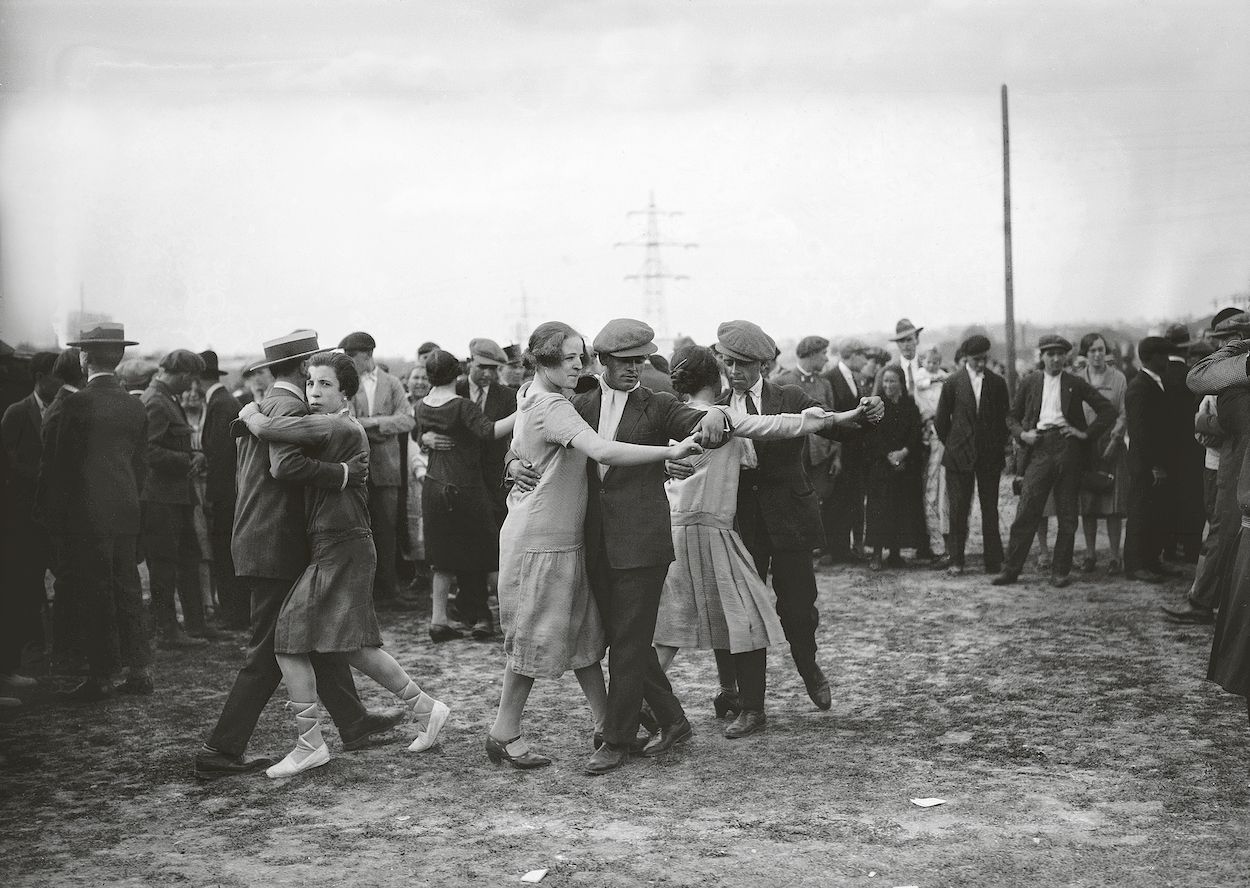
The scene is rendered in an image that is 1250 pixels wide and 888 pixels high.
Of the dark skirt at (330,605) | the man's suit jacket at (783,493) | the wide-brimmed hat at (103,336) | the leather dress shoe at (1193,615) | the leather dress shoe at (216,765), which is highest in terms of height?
the wide-brimmed hat at (103,336)

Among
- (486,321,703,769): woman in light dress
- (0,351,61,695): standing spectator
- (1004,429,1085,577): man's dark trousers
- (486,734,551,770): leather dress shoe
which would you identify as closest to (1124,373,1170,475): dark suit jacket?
(1004,429,1085,577): man's dark trousers

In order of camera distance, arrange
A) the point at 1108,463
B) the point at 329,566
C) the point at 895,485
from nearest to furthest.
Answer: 1. the point at 329,566
2. the point at 1108,463
3. the point at 895,485

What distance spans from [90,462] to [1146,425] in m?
7.88

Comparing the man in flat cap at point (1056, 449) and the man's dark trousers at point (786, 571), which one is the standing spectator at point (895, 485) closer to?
the man in flat cap at point (1056, 449)

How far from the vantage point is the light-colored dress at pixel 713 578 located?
611cm

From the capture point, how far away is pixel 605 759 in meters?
5.66

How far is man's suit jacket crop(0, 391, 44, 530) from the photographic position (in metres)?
7.92

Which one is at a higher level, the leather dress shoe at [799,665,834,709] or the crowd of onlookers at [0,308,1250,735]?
the crowd of onlookers at [0,308,1250,735]

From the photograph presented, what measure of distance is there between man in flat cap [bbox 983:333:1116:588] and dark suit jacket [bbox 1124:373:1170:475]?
193mm

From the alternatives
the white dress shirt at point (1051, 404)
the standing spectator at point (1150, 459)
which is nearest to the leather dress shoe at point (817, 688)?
the white dress shirt at point (1051, 404)

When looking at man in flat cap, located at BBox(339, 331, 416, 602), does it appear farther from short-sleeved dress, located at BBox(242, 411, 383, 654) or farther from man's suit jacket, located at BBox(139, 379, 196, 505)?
short-sleeved dress, located at BBox(242, 411, 383, 654)

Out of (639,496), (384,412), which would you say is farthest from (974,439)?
(639,496)

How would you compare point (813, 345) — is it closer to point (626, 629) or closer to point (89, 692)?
point (626, 629)

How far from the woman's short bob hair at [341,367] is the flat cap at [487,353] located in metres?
3.15
